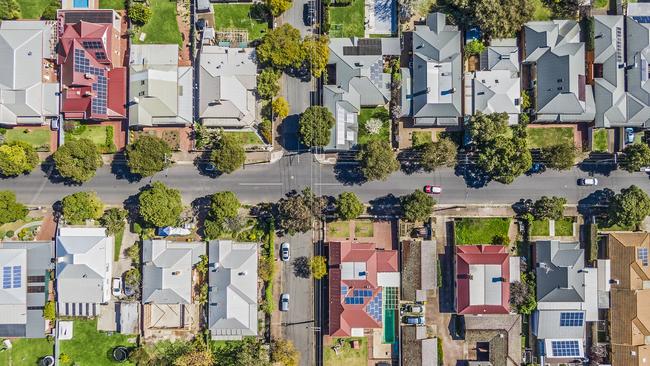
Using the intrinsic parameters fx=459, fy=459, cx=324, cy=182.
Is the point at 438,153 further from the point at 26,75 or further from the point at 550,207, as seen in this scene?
the point at 26,75

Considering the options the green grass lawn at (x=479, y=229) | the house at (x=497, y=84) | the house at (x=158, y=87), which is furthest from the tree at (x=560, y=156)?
the house at (x=158, y=87)

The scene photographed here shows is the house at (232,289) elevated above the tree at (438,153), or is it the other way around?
the tree at (438,153)

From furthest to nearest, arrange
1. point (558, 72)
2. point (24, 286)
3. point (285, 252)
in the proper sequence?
point (285, 252) → point (24, 286) → point (558, 72)

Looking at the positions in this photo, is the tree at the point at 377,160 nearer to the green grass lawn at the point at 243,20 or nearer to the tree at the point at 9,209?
the green grass lawn at the point at 243,20

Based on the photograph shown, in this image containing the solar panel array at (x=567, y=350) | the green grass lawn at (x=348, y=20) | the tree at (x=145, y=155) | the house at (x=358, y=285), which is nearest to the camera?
the tree at (x=145, y=155)

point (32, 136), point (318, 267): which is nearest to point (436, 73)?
point (318, 267)

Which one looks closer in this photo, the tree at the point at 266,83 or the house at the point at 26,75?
the house at the point at 26,75
